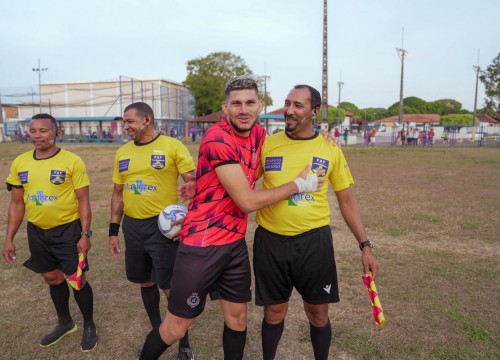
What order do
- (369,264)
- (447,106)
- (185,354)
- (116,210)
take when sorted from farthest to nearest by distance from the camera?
(447,106), (116,210), (185,354), (369,264)

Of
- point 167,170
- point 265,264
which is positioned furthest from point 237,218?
point 167,170

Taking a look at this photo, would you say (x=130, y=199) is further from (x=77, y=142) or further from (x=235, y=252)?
(x=77, y=142)

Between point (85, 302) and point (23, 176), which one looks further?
point (85, 302)

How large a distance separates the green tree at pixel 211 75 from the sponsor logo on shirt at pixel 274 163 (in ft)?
184

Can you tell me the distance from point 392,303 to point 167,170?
3024 millimetres

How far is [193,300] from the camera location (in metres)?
2.68

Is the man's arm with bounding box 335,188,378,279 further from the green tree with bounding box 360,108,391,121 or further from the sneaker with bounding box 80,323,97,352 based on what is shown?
the green tree with bounding box 360,108,391,121

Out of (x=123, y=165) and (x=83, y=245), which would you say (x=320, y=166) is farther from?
(x=83, y=245)

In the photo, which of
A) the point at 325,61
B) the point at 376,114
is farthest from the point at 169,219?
the point at 376,114

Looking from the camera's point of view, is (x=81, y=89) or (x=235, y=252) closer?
(x=235, y=252)

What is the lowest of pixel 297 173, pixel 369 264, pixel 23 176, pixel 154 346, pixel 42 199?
pixel 154 346

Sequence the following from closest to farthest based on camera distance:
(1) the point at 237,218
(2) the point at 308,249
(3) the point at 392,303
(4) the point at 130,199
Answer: (1) the point at 237,218, (2) the point at 308,249, (4) the point at 130,199, (3) the point at 392,303

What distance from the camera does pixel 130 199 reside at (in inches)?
142

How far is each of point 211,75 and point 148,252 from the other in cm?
5764
